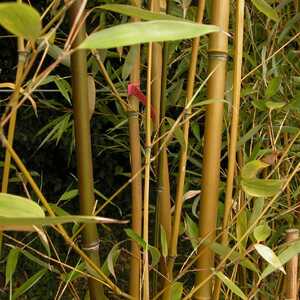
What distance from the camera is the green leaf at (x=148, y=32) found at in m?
0.27

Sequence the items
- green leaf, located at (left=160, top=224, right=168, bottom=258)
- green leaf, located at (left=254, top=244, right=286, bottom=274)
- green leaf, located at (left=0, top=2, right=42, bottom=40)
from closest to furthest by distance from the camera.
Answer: green leaf, located at (left=0, top=2, right=42, bottom=40) → green leaf, located at (left=254, top=244, right=286, bottom=274) → green leaf, located at (left=160, top=224, right=168, bottom=258)

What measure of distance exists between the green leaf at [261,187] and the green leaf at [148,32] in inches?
12.2

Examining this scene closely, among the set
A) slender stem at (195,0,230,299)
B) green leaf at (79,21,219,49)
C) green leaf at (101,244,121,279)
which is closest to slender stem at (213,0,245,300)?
slender stem at (195,0,230,299)

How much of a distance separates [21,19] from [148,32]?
64mm

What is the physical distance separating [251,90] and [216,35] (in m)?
0.26

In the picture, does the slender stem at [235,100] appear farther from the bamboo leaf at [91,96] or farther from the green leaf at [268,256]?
the bamboo leaf at [91,96]

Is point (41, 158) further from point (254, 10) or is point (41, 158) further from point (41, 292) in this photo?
point (254, 10)

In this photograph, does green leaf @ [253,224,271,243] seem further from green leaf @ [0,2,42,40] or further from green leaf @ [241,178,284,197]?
green leaf @ [0,2,42,40]

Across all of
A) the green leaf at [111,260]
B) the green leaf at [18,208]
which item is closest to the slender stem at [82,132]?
the green leaf at [111,260]

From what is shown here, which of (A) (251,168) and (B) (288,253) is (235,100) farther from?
(B) (288,253)

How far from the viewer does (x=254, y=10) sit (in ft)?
3.28

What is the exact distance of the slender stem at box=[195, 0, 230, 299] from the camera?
603mm

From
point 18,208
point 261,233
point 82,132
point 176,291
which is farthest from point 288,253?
point 18,208

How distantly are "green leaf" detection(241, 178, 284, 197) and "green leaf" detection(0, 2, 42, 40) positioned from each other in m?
0.36
